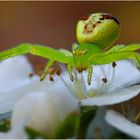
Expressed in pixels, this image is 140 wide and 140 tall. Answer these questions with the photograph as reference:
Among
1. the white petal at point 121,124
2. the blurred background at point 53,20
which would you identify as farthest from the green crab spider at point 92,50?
the blurred background at point 53,20

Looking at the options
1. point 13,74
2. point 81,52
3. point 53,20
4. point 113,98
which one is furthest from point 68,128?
point 53,20

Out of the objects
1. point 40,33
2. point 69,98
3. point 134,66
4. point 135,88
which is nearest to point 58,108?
point 69,98

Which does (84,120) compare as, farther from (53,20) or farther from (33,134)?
(53,20)

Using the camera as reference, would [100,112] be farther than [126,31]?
No

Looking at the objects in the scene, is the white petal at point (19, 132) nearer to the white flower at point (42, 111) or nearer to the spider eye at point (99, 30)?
the white flower at point (42, 111)

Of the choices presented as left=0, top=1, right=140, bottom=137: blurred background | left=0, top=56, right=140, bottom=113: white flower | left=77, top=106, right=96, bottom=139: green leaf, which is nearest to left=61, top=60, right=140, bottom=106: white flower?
left=0, top=56, right=140, bottom=113: white flower

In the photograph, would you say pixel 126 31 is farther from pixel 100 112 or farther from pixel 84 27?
pixel 100 112

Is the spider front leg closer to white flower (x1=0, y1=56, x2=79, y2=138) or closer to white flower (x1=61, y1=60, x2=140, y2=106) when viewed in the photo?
white flower (x1=61, y1=60, x2=140, y2=106)
